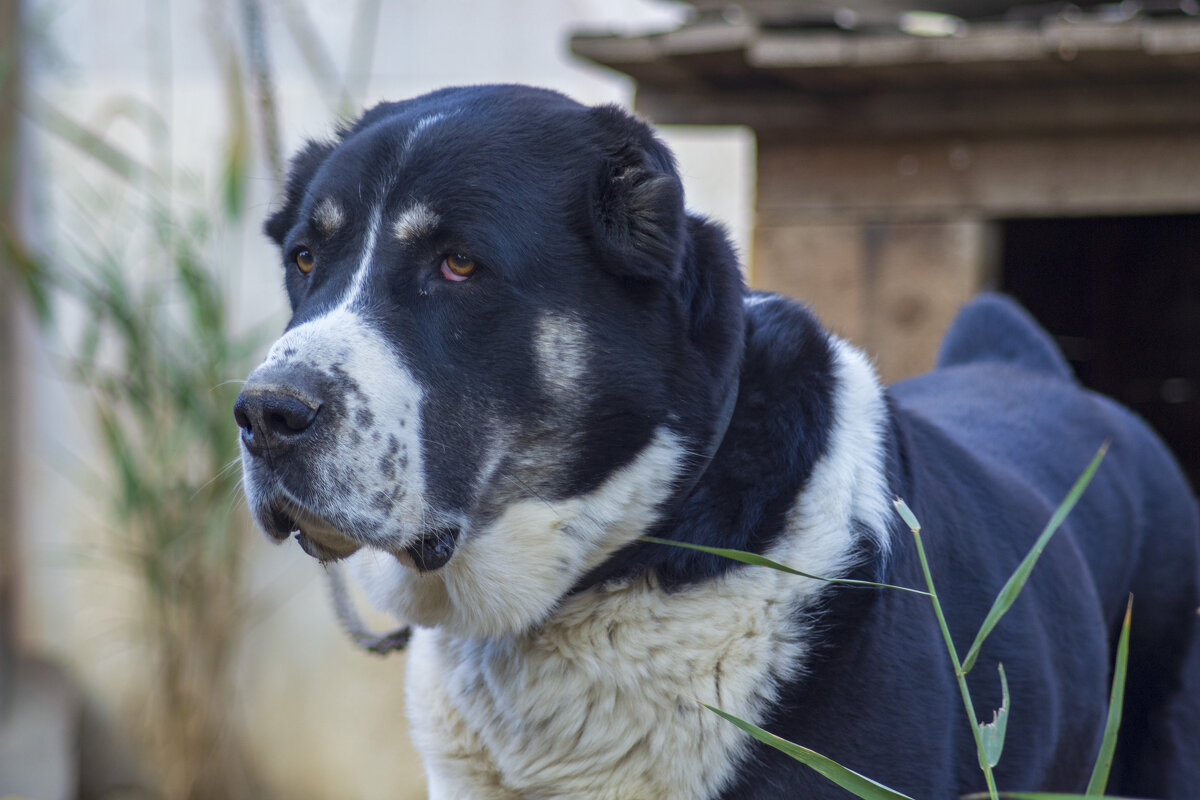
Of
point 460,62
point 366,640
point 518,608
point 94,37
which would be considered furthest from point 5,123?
point 518,608

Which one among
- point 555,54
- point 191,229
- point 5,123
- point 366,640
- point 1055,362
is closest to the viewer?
point 366,640

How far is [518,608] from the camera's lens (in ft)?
5.71

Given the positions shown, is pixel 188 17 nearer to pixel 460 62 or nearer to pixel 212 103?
pixel 212 103

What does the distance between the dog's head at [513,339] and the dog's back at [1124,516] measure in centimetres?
82

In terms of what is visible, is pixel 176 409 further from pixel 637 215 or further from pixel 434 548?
pixel 637 215


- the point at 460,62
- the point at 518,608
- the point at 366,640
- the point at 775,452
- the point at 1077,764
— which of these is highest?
the point at 460,62

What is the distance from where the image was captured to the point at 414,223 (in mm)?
1688

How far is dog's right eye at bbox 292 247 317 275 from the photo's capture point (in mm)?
1843

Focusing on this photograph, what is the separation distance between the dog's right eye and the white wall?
2693 millimetres

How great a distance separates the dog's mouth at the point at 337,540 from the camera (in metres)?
1.63

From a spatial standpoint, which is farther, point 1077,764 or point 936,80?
point 936,80

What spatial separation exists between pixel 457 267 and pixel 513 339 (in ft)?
0.41

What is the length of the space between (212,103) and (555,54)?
50.8 inches

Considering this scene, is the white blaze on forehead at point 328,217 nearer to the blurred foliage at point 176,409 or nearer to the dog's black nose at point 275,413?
the dog's black nose at point 275,413
